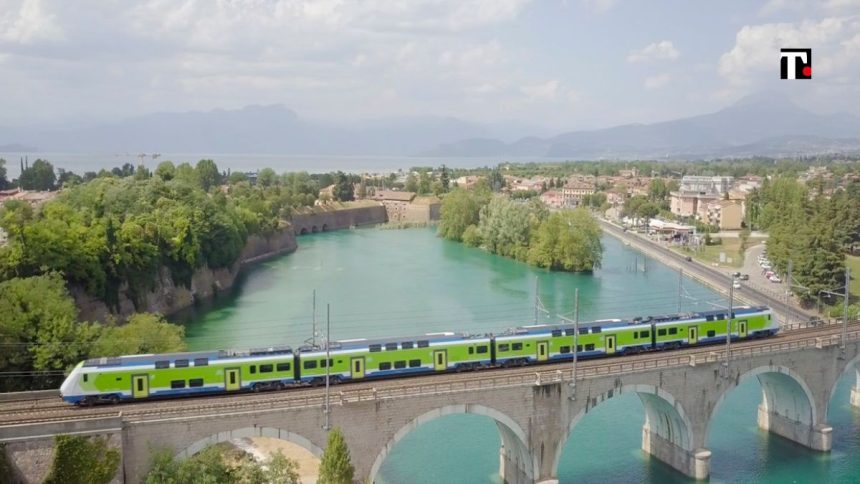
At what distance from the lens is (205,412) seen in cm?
2128

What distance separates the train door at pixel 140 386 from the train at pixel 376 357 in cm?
3

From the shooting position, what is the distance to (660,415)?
2934 cm

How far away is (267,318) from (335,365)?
27.4 meters

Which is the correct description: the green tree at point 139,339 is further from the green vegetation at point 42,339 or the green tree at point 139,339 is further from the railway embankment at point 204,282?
the railway embankment at point 204,282

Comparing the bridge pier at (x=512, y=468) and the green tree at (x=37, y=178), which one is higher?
the green tree at (x=37, y=178)

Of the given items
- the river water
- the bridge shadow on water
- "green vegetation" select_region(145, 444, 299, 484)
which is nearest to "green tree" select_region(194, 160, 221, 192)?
the river water

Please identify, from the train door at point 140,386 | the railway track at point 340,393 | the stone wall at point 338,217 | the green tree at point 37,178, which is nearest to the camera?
the railway track at point 340,393

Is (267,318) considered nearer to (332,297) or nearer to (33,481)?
(332,297)

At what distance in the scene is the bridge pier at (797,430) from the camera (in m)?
30.7

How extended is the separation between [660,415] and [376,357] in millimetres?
11867

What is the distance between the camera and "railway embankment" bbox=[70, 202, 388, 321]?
4362 cm

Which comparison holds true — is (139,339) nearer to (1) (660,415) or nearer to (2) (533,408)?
(2) (533,408)

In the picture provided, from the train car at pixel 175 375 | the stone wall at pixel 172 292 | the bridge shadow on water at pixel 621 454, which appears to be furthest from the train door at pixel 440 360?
the stone wall at pixel 172 292

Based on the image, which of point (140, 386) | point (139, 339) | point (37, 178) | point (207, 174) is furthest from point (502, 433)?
point (207, 174)
